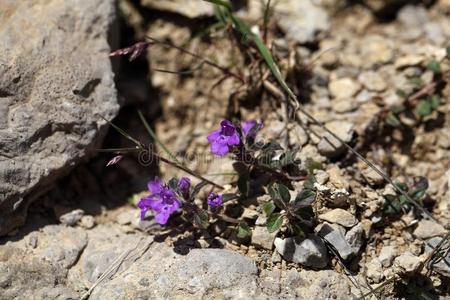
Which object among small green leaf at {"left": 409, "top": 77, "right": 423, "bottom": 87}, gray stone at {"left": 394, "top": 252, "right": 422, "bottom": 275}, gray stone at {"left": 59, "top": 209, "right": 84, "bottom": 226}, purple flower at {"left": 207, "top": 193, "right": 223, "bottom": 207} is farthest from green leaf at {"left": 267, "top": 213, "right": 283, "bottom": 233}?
small green leaf at {"left": 409, "top": 77, "right": 423, "bottom": 87}

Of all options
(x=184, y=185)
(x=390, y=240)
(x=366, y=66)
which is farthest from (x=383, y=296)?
(x=366, y=66)

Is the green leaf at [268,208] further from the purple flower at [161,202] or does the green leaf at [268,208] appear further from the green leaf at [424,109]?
the green leaf at [424,109]

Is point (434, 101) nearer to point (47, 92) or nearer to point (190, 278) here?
point (190, 278)

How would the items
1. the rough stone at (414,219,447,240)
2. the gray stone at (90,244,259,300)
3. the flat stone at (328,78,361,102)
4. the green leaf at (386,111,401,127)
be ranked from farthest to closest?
the flat stone at (328,78,361,102)
the green leaf at (386,111,401,127)
the rough stone at (414,219,447,240)
the gray stone at (90,244,259,300)

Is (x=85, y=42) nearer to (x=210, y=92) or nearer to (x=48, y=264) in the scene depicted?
(x=210, y=92)

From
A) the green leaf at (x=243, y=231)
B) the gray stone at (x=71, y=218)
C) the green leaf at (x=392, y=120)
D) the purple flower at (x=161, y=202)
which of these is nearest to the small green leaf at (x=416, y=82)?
the green leaf at (x=392, y=120)

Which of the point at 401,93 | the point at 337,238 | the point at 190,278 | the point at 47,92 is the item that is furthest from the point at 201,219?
the point at 401,93

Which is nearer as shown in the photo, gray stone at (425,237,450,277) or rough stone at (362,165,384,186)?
gray stone at (425,237,450,277)

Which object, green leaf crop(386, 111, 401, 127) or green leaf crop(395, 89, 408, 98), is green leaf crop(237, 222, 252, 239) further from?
green leaf crop(395, 89, 408, 98)
